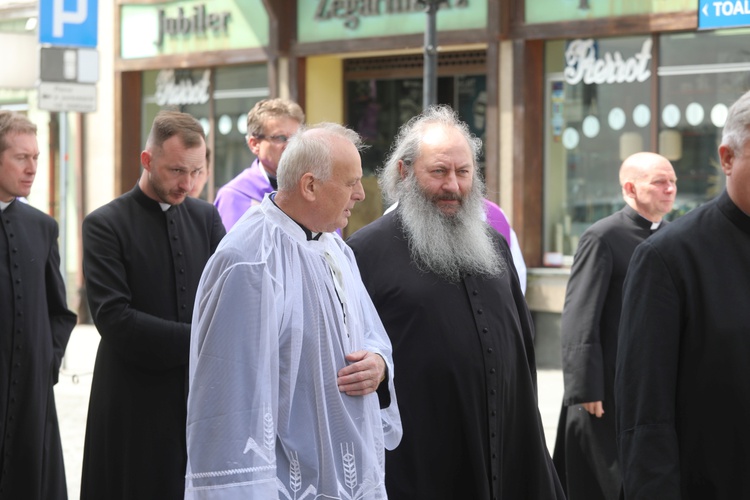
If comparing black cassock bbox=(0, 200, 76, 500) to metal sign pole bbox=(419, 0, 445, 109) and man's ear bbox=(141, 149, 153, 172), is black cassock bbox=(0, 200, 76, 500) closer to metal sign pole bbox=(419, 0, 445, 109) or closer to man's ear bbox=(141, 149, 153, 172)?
man's ear bbox=(141, 149, 153, 172)

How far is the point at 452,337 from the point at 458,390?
0.20 meters

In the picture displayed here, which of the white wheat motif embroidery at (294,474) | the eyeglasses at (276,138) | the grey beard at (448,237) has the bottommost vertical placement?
the white wheat motif embroidery at (294,474)

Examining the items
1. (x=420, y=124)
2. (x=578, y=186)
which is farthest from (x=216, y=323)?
(x=578, y=186)

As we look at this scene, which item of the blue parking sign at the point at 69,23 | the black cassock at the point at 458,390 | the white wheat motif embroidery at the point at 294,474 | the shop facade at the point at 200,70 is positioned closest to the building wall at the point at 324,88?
the shop facade at the point at 200,70

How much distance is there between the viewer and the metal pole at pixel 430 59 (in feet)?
37.6

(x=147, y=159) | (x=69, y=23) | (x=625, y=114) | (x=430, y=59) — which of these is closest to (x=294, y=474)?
(x=147, y=159)

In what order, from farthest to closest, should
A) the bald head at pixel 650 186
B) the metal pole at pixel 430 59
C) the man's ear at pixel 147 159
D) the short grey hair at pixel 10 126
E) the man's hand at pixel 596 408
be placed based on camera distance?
the metal pole at pixel 430 59, the bald head at pixel 650 186, the man's hand at pixel 596 408, the short grey hair at pixel 10 126, the man's ear at pixel 147 159

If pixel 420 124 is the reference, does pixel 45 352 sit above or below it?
below

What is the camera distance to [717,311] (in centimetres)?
355

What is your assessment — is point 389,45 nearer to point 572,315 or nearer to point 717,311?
point 572,315

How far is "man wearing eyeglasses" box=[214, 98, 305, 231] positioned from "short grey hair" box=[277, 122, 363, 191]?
9.17ft

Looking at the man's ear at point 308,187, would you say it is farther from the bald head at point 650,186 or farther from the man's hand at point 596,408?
the bald head at point 650,186

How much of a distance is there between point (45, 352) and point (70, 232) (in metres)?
12.9

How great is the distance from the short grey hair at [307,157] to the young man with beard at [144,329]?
5.05ft
